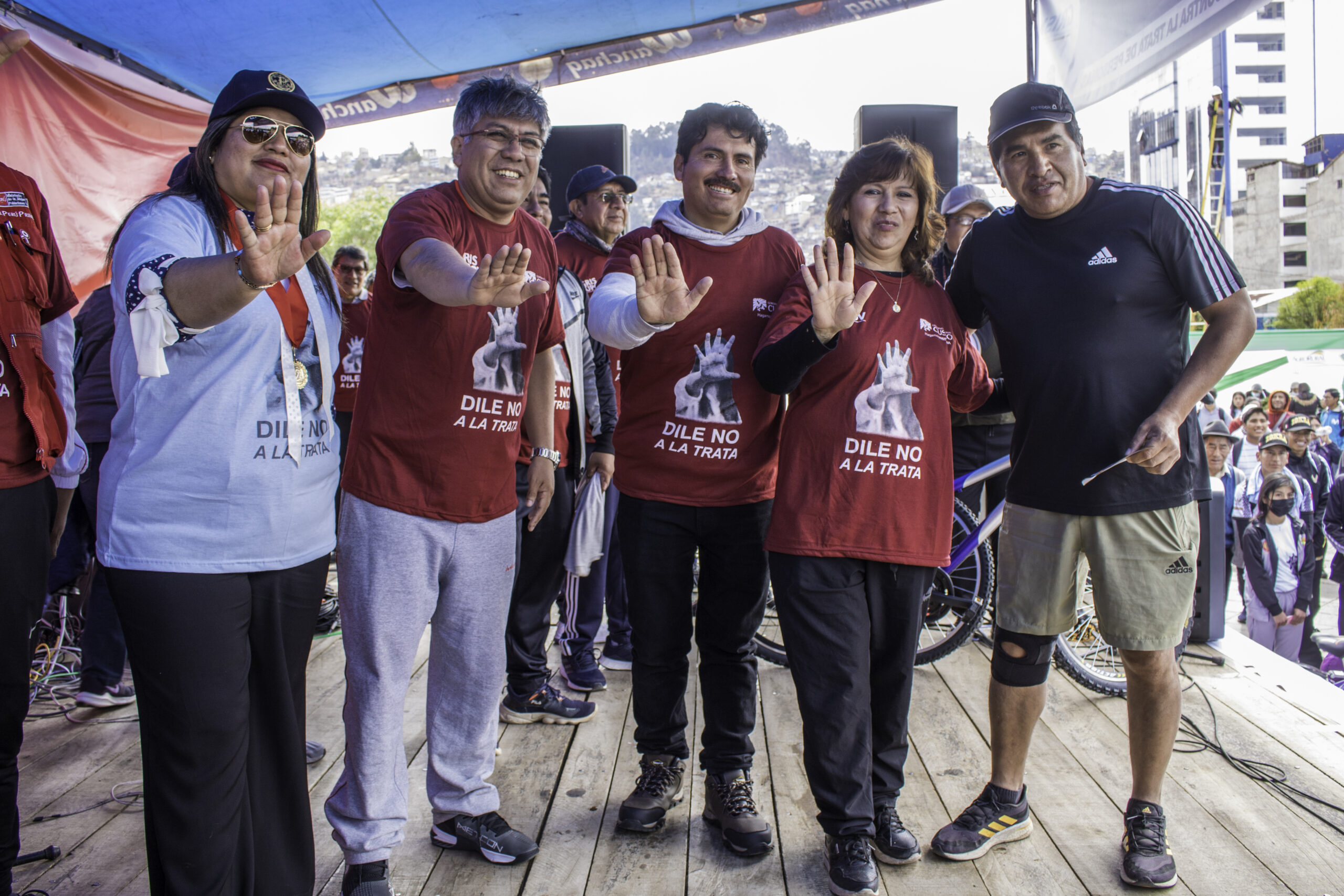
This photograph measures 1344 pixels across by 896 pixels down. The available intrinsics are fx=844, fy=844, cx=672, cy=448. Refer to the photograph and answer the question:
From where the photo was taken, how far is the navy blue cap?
12.8 feet

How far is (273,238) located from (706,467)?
47.2 inches

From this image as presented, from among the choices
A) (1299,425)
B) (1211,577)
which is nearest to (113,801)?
(1211,577)

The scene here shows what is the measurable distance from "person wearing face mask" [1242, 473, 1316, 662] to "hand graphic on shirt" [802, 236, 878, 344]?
5.80 metres

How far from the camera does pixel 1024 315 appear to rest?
2174 millimetres

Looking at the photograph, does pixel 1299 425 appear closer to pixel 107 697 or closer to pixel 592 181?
pixel 592 181

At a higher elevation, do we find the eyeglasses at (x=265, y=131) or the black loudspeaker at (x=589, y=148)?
the black loudspeaker at (x=589, y=148)

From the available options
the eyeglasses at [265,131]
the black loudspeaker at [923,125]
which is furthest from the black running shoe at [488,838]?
the black loudspeaker at [923,125]

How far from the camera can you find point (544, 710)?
305 cm

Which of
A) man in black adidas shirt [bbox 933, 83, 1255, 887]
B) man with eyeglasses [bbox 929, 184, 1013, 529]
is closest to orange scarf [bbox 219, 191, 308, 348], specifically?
man in black adidas shirt [bbox 933, 83, 1255, 887]

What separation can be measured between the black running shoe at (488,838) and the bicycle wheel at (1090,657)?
6.83 ft

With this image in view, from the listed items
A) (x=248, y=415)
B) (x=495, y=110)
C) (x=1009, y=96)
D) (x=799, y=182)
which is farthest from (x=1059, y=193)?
(x=799, y=182)

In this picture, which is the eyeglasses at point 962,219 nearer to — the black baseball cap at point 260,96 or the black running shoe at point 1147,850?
the black running shoe at point 1147,850

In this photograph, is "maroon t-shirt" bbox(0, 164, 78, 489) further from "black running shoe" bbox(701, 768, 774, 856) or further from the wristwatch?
"black running shoe" bbox(701, 768, 774, 856)

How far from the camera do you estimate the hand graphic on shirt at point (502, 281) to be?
1600 mm
